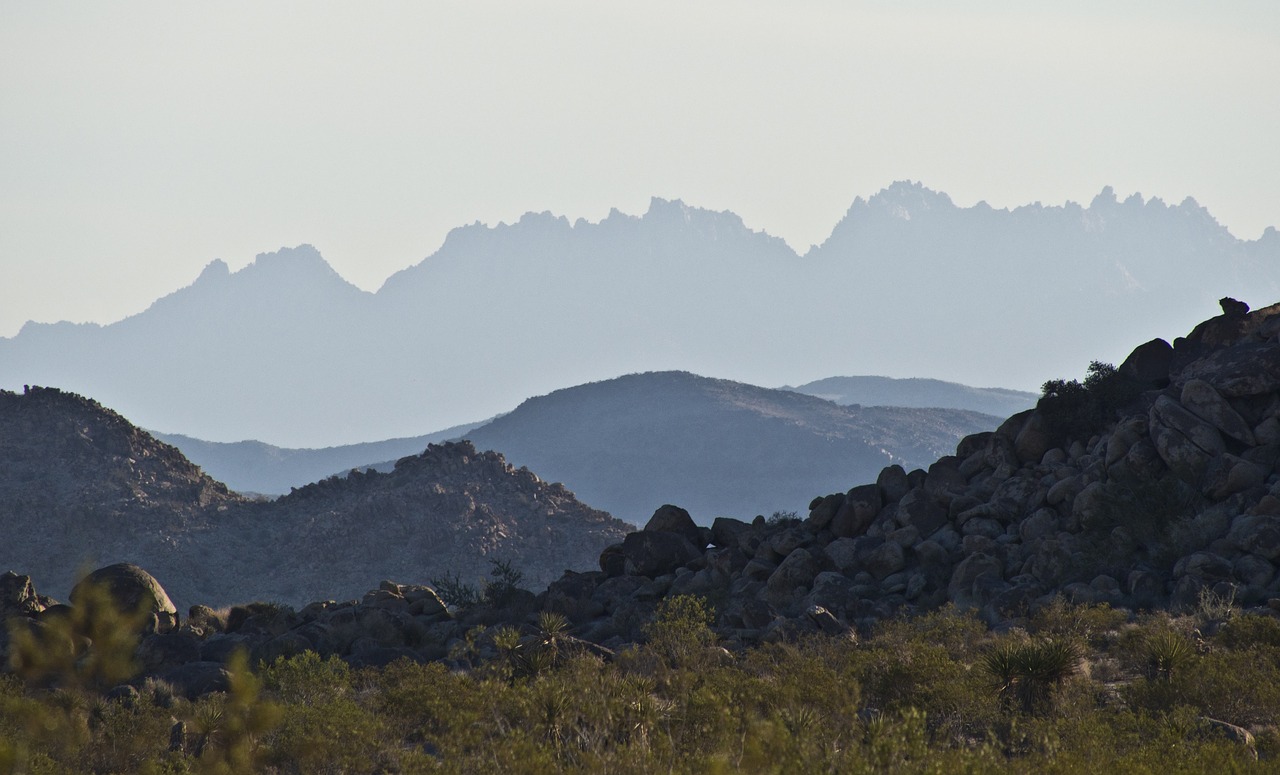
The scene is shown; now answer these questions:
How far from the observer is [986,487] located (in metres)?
30.1

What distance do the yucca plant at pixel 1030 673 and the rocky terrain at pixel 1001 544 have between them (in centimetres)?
597

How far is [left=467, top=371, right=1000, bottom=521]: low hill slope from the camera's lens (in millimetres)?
138250

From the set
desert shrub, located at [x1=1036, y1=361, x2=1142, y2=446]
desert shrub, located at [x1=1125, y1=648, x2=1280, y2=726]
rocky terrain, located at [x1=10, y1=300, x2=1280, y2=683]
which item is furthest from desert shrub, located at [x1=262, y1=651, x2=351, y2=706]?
desert shrub, located at [x1=1036, y1=361, x2=1142, y2=446]

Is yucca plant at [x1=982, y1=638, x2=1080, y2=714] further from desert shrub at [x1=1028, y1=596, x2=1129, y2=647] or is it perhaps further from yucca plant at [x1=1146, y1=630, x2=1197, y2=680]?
desert shrub at [x1=1028, y1=596, x2=1129, y2=647]

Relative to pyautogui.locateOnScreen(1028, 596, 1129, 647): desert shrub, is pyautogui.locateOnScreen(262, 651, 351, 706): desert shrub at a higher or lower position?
higher

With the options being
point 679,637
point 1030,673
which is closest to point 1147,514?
point 1030,673

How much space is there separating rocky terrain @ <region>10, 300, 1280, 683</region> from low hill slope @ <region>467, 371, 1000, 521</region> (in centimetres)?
9824

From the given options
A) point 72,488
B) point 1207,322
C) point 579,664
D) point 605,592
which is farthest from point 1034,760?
point 72,488

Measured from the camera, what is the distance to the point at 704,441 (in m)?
147

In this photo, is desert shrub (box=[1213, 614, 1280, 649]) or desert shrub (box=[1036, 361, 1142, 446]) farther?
desert shrub (box=[1036, 361, 1142, 446])

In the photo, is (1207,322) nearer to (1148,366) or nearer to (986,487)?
(1148,366)

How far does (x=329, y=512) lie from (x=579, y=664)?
44.9m

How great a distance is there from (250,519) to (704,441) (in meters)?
90.0

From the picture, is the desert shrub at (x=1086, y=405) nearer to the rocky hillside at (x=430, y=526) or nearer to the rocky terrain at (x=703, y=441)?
the rocky hillside at (x=430, y=526)
